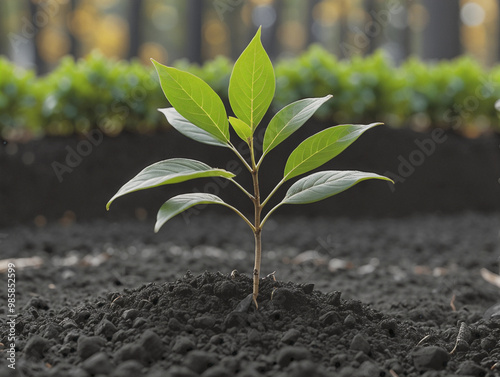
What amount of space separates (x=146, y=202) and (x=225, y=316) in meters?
4.20

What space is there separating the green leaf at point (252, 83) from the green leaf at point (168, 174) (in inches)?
10.8

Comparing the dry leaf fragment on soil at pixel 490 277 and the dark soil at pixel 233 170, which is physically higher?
the dark soil at pixel 233 170

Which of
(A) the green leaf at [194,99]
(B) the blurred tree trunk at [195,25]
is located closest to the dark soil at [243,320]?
(A) the green leaf at [194,99]

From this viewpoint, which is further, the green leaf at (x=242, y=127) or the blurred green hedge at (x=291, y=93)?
the blurred green hedge at (x=291, y=93)

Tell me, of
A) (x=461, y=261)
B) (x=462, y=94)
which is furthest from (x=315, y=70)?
(x=461, y=261)

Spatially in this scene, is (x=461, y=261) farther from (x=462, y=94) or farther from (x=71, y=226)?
(x=71, y=226)

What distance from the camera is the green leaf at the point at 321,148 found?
73.4 inches

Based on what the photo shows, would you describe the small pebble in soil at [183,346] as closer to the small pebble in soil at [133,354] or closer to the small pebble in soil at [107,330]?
the small pebble in soil at [133,354]

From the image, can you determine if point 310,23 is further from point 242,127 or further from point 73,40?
point 242,127

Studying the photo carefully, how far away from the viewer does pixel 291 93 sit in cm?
622

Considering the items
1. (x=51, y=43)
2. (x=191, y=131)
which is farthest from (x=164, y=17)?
(x=191, y=131)

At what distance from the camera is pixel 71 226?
559 cm

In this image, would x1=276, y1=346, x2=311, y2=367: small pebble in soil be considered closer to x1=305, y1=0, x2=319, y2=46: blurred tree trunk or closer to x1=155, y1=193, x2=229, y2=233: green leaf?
x1=155, y1=193, x2=229, y2=233: green leaf

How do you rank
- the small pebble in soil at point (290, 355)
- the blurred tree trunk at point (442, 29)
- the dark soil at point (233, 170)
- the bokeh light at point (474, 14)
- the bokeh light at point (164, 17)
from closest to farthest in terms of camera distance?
the small pebble in soil at point (290, 355) < the dark soil at point (233, 170) < the blurred tree trunk at point (442, 29) < the bokeh light at point (474, 14) < the bokeh light at point (164, 17)
